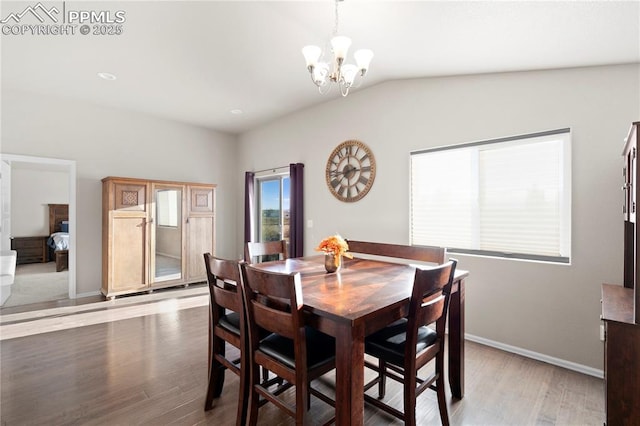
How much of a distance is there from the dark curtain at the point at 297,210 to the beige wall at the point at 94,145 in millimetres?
2131

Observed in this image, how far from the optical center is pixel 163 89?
12.2 ft

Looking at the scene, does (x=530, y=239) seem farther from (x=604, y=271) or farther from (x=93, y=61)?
(x=93, y=61)

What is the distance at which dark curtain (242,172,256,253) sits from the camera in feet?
17.6

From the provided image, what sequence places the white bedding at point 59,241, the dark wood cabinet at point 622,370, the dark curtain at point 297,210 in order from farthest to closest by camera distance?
the white bedding at point 59,241
the dark curtain at point 297,210
the dark wood cabinet at point 622,370

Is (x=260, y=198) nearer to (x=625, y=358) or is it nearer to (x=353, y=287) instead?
(x=353, y=287)

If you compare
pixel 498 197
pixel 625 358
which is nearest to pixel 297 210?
pixel 498 197

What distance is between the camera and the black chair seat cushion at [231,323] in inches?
69.9

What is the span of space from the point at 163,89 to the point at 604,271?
A: 492 centimetres

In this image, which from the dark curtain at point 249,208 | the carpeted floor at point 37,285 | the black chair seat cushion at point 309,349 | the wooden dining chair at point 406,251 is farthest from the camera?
the dark curtain at point 249,208

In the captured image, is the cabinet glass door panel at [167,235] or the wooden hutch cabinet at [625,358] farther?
the cabinet glass door panel at [167,235]

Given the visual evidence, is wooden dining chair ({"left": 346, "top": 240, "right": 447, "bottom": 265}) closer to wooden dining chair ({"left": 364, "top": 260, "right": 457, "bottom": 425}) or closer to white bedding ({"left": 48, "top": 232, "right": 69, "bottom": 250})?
wooden dining chair ({"left": 364, "top": 260, "right": 457, "bottom": 425})

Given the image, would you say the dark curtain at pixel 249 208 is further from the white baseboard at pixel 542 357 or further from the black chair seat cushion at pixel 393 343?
the black chair seat cushion at pixel 393 343

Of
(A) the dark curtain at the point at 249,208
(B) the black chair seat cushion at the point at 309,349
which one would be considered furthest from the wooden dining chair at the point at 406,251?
(A) the dark curtain at the point at 249,208

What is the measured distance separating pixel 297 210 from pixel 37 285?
4540 millimetres
